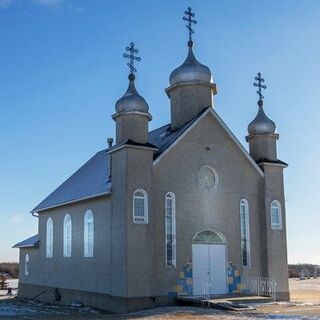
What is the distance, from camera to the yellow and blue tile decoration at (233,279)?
24.5 m

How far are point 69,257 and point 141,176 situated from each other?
7536 millimetres

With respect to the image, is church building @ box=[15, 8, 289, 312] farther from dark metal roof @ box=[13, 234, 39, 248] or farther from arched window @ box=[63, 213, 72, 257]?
dark metal roof @ box=[13, 234, 39, 248]

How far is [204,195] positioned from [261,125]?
4752 mm

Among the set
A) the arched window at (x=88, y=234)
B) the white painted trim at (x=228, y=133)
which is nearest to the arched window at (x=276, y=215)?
the white painted trim at (x=228, y=133)

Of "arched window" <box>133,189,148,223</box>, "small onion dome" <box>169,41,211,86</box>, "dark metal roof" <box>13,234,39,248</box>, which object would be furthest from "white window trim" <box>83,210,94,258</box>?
"small onion dome" <box>169,41,211,86</box>

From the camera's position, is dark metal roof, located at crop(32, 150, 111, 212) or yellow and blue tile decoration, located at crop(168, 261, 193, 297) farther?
dark metal roof, located at crop(32, 150, 111, 212)

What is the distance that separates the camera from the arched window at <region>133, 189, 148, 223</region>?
22.6 metres

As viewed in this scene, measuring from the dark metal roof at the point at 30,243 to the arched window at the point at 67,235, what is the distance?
417 centimetres

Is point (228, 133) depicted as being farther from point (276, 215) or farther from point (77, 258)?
point (77, 258)

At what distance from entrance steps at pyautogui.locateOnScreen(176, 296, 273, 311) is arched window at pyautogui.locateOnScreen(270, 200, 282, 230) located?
361 centimetres

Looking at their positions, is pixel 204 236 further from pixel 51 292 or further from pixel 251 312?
pixel 51 292

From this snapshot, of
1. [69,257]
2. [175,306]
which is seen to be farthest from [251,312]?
[69,257]

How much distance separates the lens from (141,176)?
75.0 feet

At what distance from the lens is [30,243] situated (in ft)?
110
